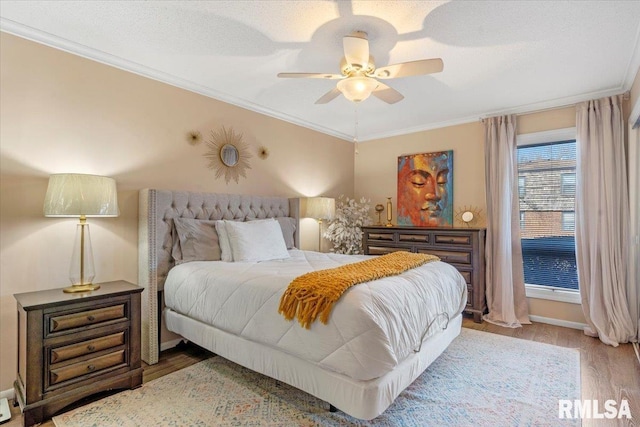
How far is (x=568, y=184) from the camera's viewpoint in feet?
12.6

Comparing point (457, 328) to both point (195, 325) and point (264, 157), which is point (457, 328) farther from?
point (264, 157)

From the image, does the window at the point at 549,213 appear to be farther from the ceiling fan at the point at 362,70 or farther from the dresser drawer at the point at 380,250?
the ceiling fan at the point at 362,70

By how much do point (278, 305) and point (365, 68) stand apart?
1.76 meters

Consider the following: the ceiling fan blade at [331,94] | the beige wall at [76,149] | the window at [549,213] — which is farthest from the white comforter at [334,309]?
the window at [549,213]

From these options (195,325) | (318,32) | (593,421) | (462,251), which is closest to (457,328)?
(593,421)

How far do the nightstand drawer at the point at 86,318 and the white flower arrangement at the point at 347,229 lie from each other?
9.73 ft

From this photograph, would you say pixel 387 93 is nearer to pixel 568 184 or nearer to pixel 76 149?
pixel 76 149

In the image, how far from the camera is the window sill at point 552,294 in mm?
3734

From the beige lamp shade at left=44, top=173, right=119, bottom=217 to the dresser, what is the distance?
11.2 ft

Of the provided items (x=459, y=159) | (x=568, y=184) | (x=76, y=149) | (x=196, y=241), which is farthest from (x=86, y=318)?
(x=568, y=184)

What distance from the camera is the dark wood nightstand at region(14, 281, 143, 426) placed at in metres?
2.00

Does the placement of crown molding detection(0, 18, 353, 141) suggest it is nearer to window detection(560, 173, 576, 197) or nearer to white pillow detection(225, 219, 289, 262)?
white pillow detection(225, 219, 289, 262)

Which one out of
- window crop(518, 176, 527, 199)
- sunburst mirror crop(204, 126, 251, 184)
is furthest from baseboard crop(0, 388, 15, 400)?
window crop(518, 176, 527, 199)

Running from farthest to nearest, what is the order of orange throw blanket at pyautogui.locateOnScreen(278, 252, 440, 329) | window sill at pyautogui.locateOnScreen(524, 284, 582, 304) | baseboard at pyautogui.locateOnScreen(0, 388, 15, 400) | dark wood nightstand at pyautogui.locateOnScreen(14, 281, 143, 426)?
window sill at pyautogui.locateOnScreen(524, 284, 582, 304) → baseboard at pyautogui.locateOnScreen(0, 388, 15, 400) → dark wood nightstand at pyautogui.locateOnScreen(14, 281, 143, 426) → orange throw blanket at pyautogui.locateOnScreen(278, 252, 440, 329)
